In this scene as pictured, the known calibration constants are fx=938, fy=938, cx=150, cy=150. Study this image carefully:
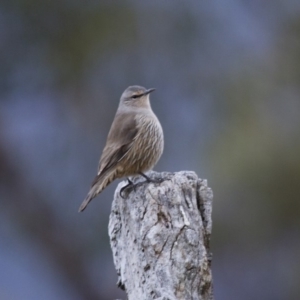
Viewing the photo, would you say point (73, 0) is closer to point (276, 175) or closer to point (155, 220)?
point (276, 175)

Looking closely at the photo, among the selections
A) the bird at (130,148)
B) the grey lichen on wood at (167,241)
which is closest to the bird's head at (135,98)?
the bird at (130,148)

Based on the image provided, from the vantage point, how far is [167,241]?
3.48 metres

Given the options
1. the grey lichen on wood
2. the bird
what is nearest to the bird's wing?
the bird

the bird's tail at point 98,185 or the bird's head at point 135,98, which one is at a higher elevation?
the bird's head at point 135,98

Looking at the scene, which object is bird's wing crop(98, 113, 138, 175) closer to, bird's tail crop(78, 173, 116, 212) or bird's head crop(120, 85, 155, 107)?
bird's tail crop(78, 173, 116, 212)

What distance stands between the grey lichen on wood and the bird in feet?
2.39

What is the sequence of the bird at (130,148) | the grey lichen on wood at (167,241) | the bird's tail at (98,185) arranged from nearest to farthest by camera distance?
the grey lichen on wood at (167,241) < the bird's tail at (98,185) < the bird at (130,148)

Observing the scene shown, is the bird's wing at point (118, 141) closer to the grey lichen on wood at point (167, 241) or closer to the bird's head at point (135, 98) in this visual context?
the bird's head at point (135, 98)

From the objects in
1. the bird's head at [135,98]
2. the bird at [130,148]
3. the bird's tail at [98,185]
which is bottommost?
the bird's tail at [98,185]

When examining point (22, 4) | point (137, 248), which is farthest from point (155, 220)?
point (22, 4)

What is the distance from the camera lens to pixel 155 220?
355 cm

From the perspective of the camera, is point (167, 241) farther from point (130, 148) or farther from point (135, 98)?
point (135, 98)

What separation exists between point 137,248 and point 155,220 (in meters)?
0.13

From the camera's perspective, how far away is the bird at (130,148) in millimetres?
4613
